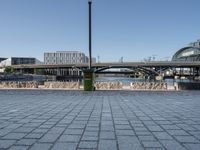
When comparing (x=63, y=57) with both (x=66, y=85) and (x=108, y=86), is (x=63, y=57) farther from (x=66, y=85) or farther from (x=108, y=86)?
(x=108, y=86)

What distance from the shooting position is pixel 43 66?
314 feet

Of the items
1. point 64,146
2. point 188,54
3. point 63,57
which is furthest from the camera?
point 63,57

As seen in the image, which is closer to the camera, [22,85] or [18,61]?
[22,85]

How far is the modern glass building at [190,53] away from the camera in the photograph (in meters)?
138

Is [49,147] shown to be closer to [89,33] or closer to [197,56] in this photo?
[89,33]

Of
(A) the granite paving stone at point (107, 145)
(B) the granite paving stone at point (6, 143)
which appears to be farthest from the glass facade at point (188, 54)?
(B) the granite paving stone at point (6, 143)

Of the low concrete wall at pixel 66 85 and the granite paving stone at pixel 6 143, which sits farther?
the low concrete wall at pixel 66 85

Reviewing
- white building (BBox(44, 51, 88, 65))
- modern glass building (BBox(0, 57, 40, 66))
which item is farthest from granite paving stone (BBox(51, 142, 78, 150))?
white building (BBox(44, 51, 88, 65))

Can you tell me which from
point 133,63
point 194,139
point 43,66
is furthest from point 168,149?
point 43,66

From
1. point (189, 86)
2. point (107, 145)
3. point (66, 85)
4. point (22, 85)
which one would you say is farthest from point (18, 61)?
point (107, 145)

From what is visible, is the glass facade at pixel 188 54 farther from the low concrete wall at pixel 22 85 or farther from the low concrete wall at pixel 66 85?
the low concrete wall at pixel 22 85

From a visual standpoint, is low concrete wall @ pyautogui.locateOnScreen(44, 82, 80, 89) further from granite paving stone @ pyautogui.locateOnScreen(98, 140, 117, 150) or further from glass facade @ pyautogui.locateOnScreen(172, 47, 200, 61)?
glass facade @ pyautogui.locateOnScreen(172, 47, 200, 61)

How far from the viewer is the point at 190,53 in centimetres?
14750

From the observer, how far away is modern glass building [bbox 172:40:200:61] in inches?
5420
